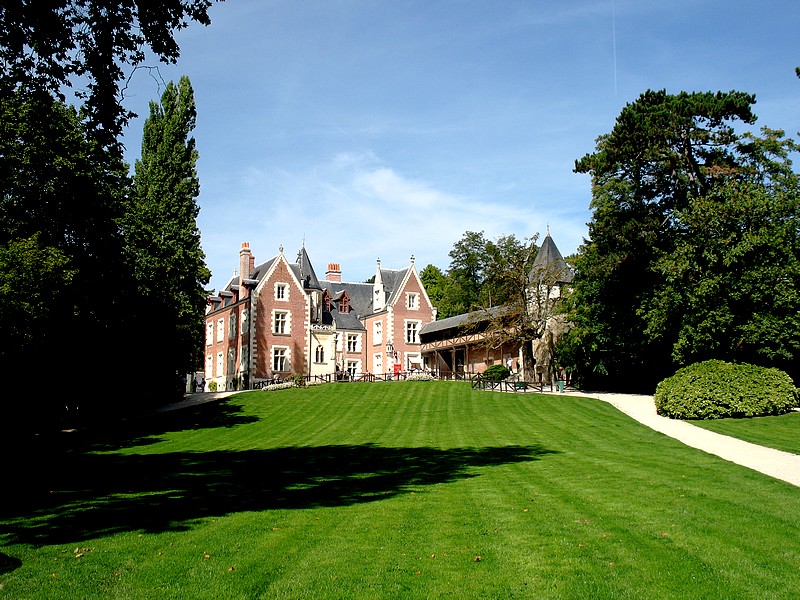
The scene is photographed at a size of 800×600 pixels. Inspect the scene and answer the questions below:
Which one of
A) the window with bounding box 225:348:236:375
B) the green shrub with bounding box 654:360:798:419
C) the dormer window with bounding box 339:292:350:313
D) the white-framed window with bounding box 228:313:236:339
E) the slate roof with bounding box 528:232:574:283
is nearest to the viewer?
the green shrub with bounding box 654:360:798:419

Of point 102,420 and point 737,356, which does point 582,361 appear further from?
point 102,420

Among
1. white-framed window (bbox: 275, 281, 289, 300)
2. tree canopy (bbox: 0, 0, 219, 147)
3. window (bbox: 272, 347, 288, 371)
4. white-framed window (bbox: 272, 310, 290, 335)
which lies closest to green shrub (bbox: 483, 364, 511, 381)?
window (bbox: 272, 347, 288, 371)

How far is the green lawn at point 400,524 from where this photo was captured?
238 inches

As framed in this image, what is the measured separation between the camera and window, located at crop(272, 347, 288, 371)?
51281mm

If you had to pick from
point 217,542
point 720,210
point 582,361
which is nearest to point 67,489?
point 217,542

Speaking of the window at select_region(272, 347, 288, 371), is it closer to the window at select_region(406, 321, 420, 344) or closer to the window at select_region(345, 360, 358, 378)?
the window at select_region(345, 360, 358, 378)

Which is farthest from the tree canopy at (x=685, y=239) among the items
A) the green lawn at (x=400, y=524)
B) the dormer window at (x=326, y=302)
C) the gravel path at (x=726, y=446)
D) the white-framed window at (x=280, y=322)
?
the dormer window at (x=326, y=302)

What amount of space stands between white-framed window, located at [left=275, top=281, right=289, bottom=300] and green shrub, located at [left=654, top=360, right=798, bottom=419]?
3274 centimetres

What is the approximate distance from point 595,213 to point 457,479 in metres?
25.8

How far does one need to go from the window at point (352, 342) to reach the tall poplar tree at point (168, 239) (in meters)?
21.8

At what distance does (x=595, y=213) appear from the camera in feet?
114

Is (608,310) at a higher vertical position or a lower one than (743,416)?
higher

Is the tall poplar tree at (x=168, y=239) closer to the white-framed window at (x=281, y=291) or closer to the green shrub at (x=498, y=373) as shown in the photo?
the white-framed window at (x=281, y=291)

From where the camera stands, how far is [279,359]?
2029 inches
